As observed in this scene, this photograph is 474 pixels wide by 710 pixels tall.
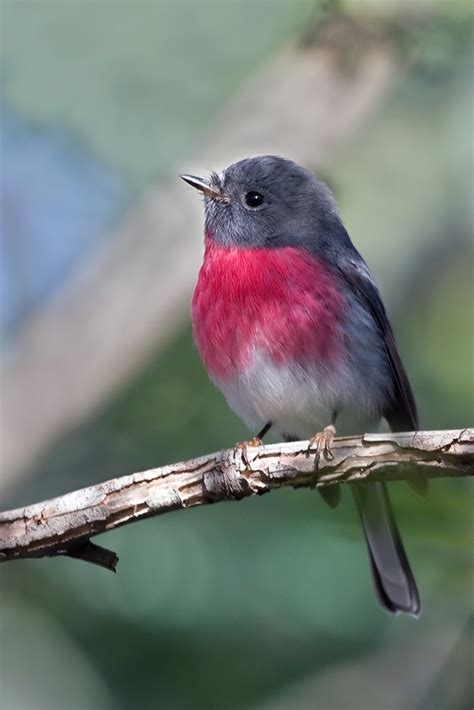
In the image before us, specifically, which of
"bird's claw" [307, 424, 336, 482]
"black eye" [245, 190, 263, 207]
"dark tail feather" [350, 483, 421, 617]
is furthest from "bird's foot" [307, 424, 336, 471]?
"black eye" [245, 190, 263, 207]

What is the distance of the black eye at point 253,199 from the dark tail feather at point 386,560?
5.13ft

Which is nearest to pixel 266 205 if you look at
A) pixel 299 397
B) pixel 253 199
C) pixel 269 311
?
pixel 253 199

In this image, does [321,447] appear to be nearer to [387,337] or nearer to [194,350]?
[387,337]

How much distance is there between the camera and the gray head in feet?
17.2

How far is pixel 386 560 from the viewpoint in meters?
5.18

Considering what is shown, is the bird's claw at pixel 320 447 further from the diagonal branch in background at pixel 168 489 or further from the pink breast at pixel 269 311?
the pink breast at pixel 269 311

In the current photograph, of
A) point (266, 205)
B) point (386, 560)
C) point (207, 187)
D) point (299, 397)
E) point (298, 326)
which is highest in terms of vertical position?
point (207, 187)

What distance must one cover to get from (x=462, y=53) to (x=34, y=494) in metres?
4.22

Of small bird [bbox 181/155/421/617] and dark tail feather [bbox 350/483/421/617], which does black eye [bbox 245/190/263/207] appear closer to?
small bird [bbox 181/155/421/617]

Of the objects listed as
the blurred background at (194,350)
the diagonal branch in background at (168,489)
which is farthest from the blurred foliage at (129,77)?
the diagonal branch in background at (168,489)

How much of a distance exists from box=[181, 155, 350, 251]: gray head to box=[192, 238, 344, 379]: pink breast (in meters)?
0.24

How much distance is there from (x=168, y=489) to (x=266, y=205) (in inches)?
82.6

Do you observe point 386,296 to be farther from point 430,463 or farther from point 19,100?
point 430,463

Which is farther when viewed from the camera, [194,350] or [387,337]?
[194,350]
